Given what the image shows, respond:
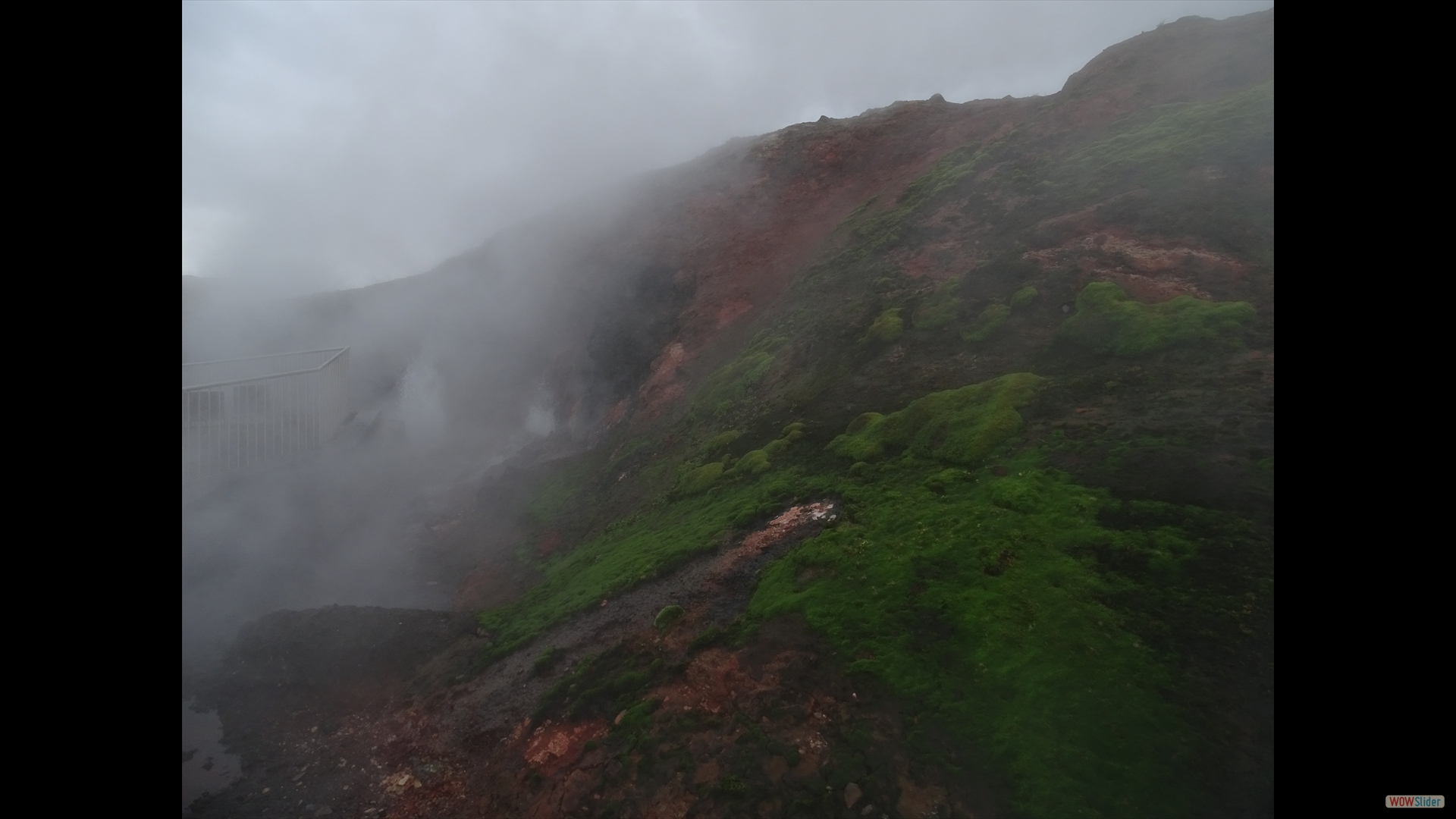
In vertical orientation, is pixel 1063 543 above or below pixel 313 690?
above

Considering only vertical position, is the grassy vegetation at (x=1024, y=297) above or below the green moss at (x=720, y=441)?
above

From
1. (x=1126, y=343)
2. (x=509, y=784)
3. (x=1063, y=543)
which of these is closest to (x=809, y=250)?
(x=1126, y=343)

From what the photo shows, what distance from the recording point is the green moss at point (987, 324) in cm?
1538

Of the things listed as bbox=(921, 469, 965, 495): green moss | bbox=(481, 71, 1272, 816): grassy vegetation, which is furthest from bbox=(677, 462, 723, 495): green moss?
bbox=(921, 469, 965, 495): green moss

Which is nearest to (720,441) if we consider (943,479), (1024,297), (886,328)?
(886,328)

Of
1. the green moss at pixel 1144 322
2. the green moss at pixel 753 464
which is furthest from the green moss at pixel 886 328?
the green moss at pixel 753 464

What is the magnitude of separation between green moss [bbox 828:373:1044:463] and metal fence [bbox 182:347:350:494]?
17.4m

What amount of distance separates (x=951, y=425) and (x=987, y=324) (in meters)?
4.17

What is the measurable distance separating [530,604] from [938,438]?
29.4 feet

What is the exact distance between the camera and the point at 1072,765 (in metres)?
6.29

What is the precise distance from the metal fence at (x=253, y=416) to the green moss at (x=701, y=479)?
13.3 metres

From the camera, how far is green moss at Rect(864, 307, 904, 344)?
1745 centimetres

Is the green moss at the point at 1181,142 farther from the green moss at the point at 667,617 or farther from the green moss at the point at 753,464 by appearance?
the green moss at the point at 667,617

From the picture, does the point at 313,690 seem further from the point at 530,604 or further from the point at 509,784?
the point at 509,784
